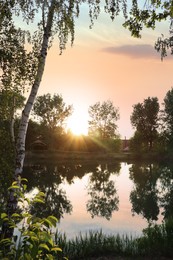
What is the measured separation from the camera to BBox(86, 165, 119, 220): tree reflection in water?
25.1 m

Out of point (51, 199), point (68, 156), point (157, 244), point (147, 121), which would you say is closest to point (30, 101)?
point (157, 244)

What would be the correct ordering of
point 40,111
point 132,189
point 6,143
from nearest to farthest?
point 6,143 < point 132,189 < point 40,111

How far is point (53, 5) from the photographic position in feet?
38.3

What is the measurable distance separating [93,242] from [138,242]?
178 cm

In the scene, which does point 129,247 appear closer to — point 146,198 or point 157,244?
point 157,244

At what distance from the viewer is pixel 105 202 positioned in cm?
2881

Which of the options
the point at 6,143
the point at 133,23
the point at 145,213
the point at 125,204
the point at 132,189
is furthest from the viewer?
the point at 132,189

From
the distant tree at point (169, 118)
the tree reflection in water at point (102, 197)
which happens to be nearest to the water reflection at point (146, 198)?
the tree reflection in water at point (102, 197)

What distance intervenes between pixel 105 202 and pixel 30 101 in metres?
19.5

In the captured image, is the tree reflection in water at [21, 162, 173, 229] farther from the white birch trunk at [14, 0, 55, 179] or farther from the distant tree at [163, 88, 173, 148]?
the distant tree at [163, 88, 173, 148]

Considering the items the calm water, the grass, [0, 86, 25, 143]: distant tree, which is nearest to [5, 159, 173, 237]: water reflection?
the calm water

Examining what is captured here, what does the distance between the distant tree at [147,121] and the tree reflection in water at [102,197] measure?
6239 centimetres

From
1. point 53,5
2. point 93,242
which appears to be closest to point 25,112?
point 53,5

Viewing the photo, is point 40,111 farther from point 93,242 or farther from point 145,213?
point 93,242
